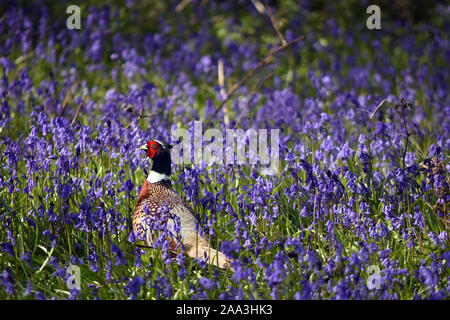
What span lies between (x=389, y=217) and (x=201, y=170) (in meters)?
1.54

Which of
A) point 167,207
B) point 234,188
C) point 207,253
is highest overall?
point 234,188

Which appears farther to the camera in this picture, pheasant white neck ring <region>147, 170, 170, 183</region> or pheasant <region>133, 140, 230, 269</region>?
pheasant white neck ring <region>147, 170, 170, 183</region>

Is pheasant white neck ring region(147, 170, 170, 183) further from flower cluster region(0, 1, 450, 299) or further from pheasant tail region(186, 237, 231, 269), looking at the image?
pheasant tail region(186, 237, 231, 269)

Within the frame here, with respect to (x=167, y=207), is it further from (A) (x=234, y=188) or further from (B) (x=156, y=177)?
(A) (x=234, y=188)

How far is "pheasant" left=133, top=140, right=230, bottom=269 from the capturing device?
3.62 meters

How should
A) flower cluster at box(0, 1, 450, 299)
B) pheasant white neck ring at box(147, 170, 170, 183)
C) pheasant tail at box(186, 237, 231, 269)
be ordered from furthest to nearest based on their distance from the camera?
pheasant white neck ring at box(147, 170, 170, 183)
pheasant tail at box(186, 237, 231, 269)
flower cluster at box(0, 1, 450, 299)

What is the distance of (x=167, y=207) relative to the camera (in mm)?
3613

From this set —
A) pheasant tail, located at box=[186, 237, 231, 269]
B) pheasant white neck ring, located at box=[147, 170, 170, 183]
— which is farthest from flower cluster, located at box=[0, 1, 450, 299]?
pheasant white neck ring, located at box=[147, 170, 170, 183]

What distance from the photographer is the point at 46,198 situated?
398 centimetres

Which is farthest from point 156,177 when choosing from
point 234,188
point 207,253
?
point 207,253

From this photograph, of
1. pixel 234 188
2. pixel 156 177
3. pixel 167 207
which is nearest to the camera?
pixel 167 207

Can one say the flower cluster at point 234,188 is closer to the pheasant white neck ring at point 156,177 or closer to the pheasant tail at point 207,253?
the pheasant tail at point 207,253

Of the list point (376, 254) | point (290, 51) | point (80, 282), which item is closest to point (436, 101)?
point (290, 51)

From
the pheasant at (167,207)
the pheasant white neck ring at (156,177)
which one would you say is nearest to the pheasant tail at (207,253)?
the pheasant at (167,207)
